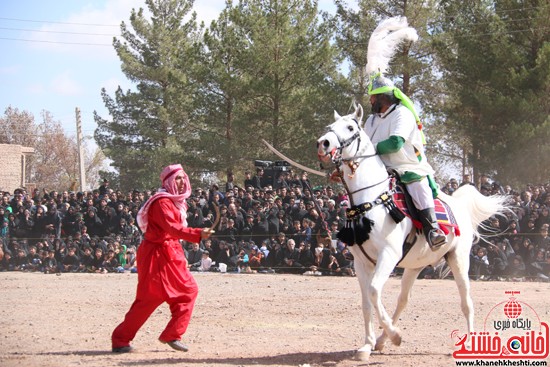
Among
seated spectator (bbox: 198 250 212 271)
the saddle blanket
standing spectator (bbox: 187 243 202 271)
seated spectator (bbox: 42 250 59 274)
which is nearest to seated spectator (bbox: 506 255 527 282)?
seated spectator (bbox: 198 250 212 271)

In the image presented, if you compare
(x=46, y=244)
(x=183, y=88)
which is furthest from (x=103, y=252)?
(x=183, y=88)

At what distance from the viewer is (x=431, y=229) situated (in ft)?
27.8

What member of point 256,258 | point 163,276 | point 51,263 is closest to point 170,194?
point 163,276

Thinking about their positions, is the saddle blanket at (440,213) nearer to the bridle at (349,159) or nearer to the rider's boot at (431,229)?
the rider's boot at (431,229)

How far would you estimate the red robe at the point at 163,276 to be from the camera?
27.5ft

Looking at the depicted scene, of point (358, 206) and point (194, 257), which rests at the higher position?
point (358, 206)

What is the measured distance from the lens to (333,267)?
1922cm

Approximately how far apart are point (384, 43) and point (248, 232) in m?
12.0

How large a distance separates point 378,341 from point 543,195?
11.0 metres

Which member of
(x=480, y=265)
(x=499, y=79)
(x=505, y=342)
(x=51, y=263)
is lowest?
(x=505, y=342)

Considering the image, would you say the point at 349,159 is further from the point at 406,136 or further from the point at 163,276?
the point at 163,276

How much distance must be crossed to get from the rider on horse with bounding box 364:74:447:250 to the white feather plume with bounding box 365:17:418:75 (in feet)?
1.13

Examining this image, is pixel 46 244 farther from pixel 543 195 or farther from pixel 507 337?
pixel 507 337

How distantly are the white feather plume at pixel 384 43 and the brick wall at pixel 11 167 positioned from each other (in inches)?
1379
